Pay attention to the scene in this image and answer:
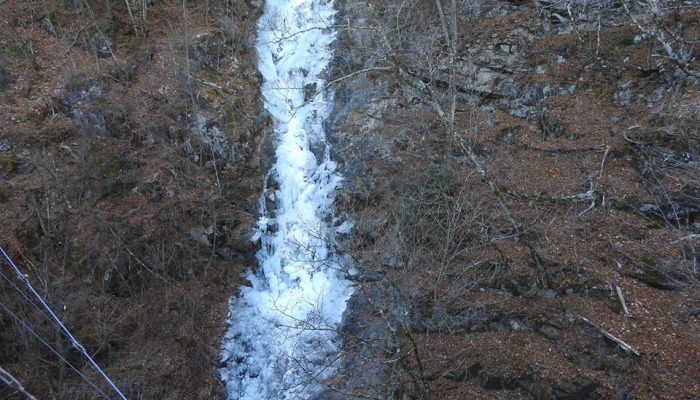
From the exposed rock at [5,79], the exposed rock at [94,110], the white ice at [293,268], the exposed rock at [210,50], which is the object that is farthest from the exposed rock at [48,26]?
the white ice at [293,268]

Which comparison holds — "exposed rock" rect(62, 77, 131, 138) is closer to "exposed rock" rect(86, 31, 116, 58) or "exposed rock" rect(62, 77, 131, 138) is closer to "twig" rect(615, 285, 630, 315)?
"exposed rock" rect(86, 31, 116, 58)

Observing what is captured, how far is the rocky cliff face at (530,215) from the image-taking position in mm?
7078

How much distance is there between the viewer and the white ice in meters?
8.88

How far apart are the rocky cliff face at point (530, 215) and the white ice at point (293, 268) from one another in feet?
1.90

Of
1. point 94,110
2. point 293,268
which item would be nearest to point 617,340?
point 293,268

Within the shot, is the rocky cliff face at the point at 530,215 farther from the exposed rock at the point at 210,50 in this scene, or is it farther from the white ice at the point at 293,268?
the exposed rock at the point at 210,50

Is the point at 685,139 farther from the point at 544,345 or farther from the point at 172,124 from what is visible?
the point at 172,124

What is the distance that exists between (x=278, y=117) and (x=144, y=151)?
370 cm

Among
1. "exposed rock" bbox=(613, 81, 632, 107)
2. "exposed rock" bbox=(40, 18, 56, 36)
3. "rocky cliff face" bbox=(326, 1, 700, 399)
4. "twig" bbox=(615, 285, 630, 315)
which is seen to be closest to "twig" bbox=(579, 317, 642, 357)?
"rocky cliff face" bbox=(326, 1, 700, 399)

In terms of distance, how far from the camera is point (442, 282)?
28.4 ft

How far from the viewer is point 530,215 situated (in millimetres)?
9180

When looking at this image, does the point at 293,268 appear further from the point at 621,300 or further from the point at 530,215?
the point at 621,300

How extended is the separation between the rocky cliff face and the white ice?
1.90ft

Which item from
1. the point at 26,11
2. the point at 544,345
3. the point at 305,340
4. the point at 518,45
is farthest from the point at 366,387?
the point at 26,11
